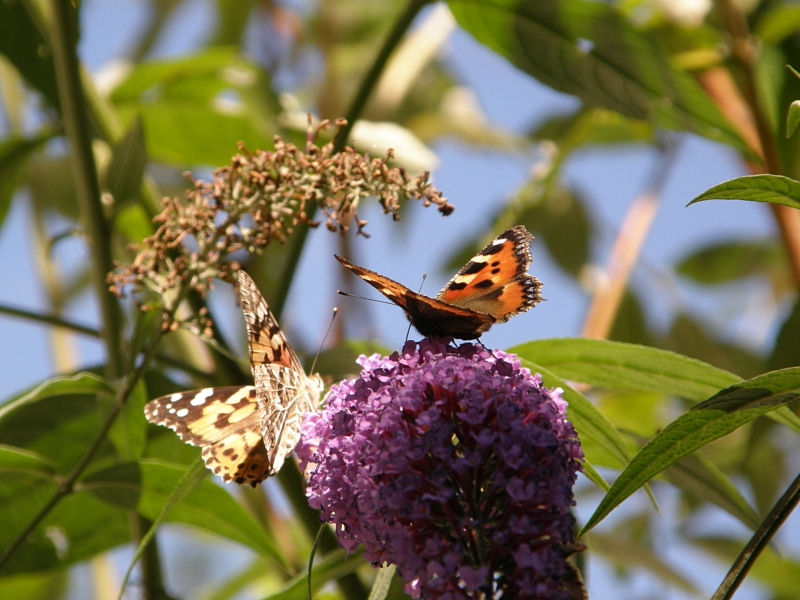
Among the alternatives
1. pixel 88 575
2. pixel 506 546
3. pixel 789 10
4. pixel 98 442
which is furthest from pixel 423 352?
pixel 88 575

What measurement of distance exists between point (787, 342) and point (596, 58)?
0.64 meters

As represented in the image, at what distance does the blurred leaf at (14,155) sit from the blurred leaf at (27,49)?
15 cm

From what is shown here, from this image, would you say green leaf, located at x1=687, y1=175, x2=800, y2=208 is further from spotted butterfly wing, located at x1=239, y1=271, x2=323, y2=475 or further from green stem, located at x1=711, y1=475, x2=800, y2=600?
spotted butterfly wing, located at x1=239, y1=271, x2=323, y2=475

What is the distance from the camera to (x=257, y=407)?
148cm

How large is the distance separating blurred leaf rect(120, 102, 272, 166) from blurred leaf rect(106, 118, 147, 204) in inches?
22.0

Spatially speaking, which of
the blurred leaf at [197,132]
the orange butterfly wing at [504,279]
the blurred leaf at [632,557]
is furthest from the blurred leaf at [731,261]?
the orange butterfly wing at [504,279]

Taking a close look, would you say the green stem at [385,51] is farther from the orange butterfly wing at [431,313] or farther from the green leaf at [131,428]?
the green leaf at [131,428]

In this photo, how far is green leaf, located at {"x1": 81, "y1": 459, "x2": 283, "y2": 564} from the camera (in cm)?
133

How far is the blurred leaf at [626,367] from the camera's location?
1.18 metres

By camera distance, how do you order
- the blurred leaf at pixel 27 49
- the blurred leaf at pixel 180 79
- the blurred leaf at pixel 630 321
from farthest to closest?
1. the blurred leaf at pixel 630 321
2. the blurred leaf at pixel 180 79
3. the blurred leaf at pixel 27 49

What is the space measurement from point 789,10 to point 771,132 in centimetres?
39

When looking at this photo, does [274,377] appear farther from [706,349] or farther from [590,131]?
[706,349]

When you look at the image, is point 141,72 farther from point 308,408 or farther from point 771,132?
point 771,132

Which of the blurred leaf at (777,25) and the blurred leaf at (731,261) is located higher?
the blurred leaf at (777,25)
